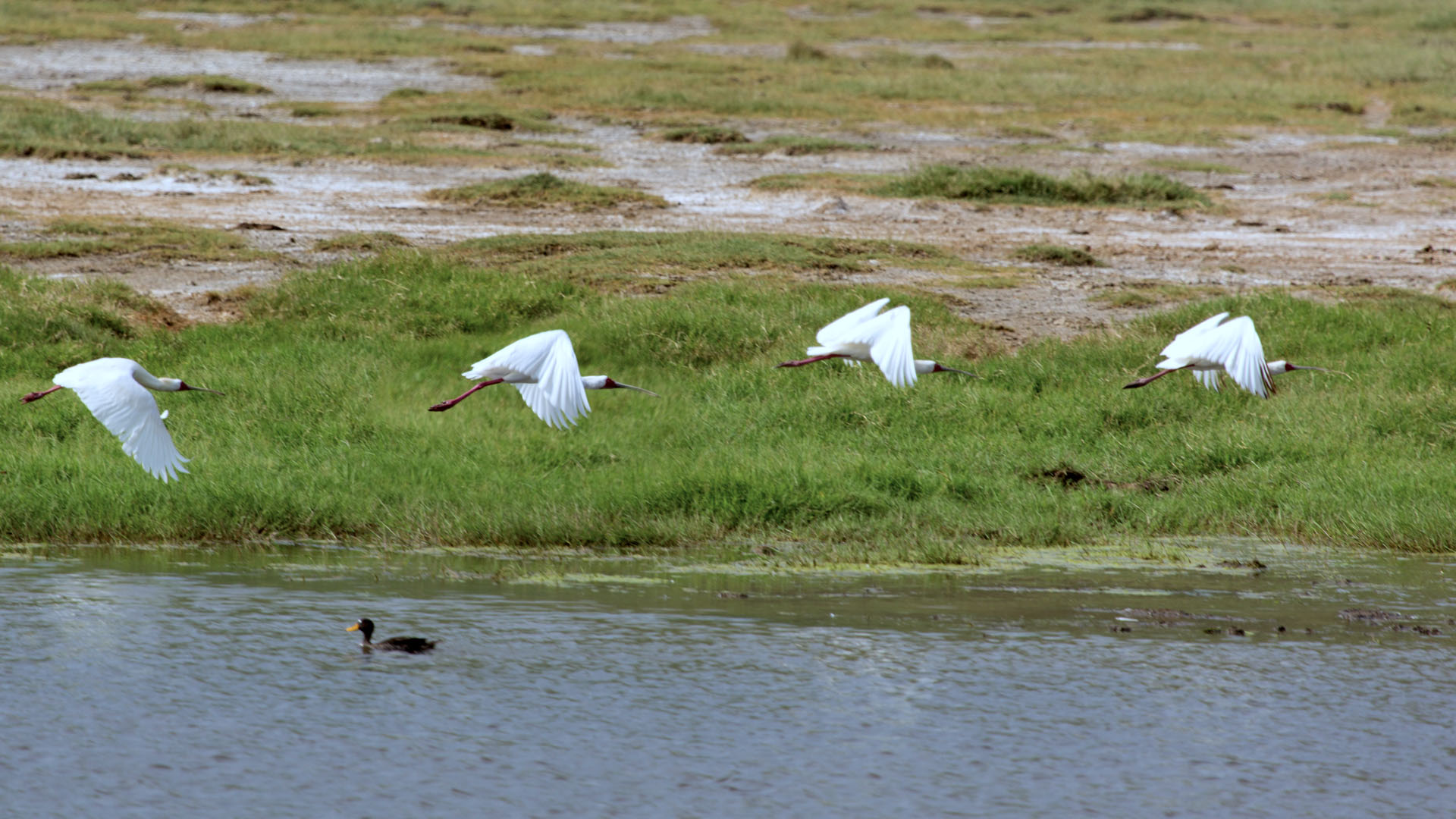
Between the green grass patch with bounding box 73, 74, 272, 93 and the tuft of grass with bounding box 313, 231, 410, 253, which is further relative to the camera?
the green grass patch with bounding box 73, 74, 272, 93

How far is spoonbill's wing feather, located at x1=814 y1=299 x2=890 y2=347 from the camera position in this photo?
898cm

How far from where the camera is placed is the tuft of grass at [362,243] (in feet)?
51.0

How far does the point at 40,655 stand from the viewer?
22.9 ft

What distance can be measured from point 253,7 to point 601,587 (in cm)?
4727

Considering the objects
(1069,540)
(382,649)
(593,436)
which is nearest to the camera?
(382,649)

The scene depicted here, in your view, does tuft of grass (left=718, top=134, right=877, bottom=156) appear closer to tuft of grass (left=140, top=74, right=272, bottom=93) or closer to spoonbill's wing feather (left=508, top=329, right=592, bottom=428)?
tuft of grass (left=140, top=74, right=272, bottom=93)

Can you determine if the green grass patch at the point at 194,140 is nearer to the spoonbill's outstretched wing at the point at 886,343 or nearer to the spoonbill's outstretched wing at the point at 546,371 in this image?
the spoonbill's outstretched wing at the point at 886,343

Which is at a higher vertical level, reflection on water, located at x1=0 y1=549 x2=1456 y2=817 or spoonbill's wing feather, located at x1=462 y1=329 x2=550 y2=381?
spoonbill's wing feather, located at x1=462 y1=329 x2=550 y2=381

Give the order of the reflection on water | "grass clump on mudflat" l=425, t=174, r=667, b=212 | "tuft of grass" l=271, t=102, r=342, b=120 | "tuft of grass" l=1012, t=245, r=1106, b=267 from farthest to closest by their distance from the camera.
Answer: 1. "tuft of grass" l=271, t=102, r=342, b=120
2. "grass clump on mudflat" l=425, t=174, r=667, b=212
3. "tuft of grass" l=1012, t=245, r=1106, b=267
4. the reflection on water

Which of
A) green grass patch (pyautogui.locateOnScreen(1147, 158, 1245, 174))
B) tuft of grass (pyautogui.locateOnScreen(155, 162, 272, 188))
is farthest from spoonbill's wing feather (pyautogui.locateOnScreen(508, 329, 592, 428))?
green grass patch (pyautogui.locateOnScreen(1147, 158, 1245, 174))

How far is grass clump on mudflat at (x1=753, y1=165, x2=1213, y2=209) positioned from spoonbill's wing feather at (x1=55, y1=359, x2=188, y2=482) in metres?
13.4

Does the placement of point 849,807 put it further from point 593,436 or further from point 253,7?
point 253,7

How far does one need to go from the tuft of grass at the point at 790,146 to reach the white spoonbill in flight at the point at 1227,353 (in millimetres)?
15616

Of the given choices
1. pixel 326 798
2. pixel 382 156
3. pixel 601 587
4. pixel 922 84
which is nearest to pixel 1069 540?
pixel 601 587
